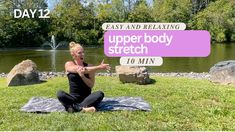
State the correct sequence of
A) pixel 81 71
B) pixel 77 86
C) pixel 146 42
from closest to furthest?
pixel 81 71
pixel 77 86
pixel 146 42

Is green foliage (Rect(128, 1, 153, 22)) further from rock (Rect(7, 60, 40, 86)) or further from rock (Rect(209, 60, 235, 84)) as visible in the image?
rock (Rect(7, 60, 40, 86))

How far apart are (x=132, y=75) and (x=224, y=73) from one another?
11.8ft

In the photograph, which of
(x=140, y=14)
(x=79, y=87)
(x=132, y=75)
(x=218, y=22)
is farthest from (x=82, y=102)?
(x=218, y=22)

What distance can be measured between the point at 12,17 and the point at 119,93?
48.9m

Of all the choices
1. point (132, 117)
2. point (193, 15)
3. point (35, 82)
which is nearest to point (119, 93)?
point (132, 117)

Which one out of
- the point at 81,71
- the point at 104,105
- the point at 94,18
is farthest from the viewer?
the point at 94,18

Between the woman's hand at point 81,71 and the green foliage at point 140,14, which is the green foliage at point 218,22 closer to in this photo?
the green foliage at point 140,14

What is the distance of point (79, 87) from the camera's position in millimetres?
7625

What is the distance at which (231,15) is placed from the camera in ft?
222

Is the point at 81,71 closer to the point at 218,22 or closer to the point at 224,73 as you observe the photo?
the point at 224,73

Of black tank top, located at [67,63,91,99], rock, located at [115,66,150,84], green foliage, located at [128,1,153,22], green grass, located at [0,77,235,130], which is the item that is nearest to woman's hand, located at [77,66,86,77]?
black tank top, located at [67,63,91,99]

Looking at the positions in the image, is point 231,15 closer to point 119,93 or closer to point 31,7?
point 31,7

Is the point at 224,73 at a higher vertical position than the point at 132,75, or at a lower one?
lower

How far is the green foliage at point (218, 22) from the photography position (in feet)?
216
